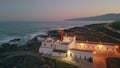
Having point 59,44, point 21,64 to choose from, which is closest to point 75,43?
point 59,44

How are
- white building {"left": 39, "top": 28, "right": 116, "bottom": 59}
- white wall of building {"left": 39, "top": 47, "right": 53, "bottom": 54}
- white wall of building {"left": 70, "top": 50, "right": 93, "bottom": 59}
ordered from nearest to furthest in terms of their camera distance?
white wall of building {"left": 70, "top": 50, "right": 93, "bottom": 59} → white building {"left": 39, "top": 28, "right": 116, "bottom": 59} → white wall of building {"left": 39, "top": 47, "right": 53, "bottom": 54}

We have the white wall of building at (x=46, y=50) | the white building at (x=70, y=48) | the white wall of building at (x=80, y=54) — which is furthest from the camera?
the white wall of building at (x=46, y=50)

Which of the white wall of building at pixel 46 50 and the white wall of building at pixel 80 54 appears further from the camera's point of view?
the white wall of building at pixel 46 50

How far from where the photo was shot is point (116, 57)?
34.9m

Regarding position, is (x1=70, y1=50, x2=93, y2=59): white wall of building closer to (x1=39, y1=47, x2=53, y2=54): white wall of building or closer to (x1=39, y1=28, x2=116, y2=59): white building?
(x1=39, y1=28, x2=116, y2=59): white building

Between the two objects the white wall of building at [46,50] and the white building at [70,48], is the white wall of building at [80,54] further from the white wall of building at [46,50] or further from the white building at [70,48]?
the white wall of building at [46,50]

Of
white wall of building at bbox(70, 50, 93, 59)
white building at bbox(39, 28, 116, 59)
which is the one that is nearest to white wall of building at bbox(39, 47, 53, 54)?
white building at bbox(39, 28, 116, 59)

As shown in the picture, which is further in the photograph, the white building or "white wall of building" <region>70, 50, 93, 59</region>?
the white building

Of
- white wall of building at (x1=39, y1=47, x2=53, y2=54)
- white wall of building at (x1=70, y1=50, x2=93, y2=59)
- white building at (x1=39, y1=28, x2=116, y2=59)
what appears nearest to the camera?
white wall of building at (x1=70, y1=50, x2=93, y2=59)

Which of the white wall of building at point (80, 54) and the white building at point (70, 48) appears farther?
the white building at point (70, 48)

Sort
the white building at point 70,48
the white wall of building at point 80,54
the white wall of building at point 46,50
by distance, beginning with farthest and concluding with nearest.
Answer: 1. the white wall of building at point 46,50
2. the white building at point 70,48
3. the white wall of building at point 80,54

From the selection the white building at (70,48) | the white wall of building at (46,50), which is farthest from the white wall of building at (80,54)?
the white wall of building at (46,50)

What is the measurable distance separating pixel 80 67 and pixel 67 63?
8.57 ft

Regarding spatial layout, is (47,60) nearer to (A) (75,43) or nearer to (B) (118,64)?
(A) (75,43)
